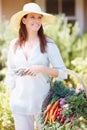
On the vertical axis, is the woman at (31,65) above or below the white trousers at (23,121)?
above

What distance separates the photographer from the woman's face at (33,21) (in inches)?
193

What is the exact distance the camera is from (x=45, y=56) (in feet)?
16.0

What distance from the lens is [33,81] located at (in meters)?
4.91

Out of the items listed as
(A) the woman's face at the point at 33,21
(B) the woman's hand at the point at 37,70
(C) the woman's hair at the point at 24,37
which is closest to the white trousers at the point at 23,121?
(B) the woman's hand at the point at 37,70

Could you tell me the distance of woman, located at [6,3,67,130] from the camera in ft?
16.0

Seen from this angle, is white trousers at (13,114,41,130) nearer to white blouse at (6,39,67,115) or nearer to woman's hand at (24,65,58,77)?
white blouse at (6,39,67,115)

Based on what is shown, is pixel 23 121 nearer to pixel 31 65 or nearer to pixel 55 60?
pixel 31 65

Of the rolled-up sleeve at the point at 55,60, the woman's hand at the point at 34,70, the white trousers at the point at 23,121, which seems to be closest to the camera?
the woman's hand at the point at 34,70

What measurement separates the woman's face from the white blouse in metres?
0.16

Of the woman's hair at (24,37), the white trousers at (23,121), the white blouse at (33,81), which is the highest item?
the woman's hair at (24,37)

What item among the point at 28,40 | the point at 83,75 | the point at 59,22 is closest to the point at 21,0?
the point at 59,22

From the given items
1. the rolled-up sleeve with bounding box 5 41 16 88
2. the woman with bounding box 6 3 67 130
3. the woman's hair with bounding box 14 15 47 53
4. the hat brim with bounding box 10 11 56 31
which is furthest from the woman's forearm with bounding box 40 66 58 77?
the hat brim with bounding box 10 11 56 31

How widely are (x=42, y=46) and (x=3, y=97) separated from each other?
5.79 feet

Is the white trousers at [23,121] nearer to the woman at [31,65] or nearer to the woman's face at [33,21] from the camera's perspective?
the woman at [31,65]
